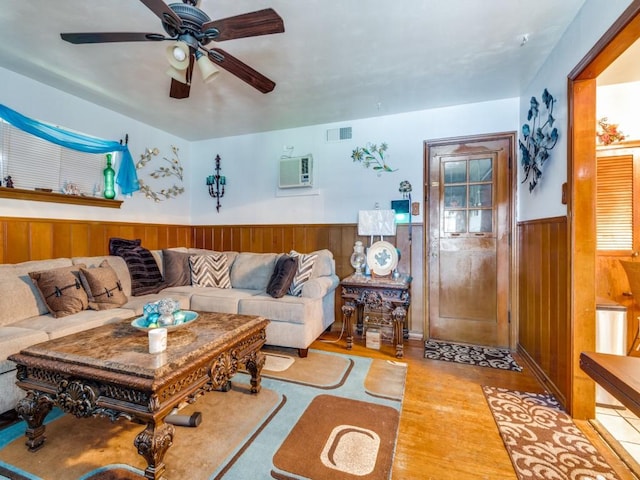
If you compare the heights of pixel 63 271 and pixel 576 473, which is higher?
pixel 63 271

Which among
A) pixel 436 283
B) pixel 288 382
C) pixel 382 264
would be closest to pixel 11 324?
pixel 288 382

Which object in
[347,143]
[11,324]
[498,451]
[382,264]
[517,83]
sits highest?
[517,83]

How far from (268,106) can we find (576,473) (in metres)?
3.59

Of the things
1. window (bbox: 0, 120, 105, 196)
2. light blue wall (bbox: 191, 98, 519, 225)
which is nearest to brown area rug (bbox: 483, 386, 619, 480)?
light blue wall (bbox: 191, 98, 519, 225)

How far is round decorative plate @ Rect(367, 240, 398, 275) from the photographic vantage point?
3.12m

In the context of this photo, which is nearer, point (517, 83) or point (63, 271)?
point (63, 271)

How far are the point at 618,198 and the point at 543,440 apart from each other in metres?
2.11

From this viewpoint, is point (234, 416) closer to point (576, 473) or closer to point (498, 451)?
point (498, 451)

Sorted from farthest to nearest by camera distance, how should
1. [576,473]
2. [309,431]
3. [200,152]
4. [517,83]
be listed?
[200,152] < [517,83] < [309,431] < [576,473]

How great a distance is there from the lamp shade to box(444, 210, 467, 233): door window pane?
60 centimetres

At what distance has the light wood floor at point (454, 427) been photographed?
1.43 metres

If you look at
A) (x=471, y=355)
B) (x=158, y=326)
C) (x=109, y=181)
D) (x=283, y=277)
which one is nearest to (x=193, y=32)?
(x=158, y=326)

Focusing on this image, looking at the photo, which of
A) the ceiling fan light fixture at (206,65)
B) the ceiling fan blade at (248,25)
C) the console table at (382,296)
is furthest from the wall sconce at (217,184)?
the ceiling fan blade at (248,25)

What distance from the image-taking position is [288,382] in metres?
2.24
